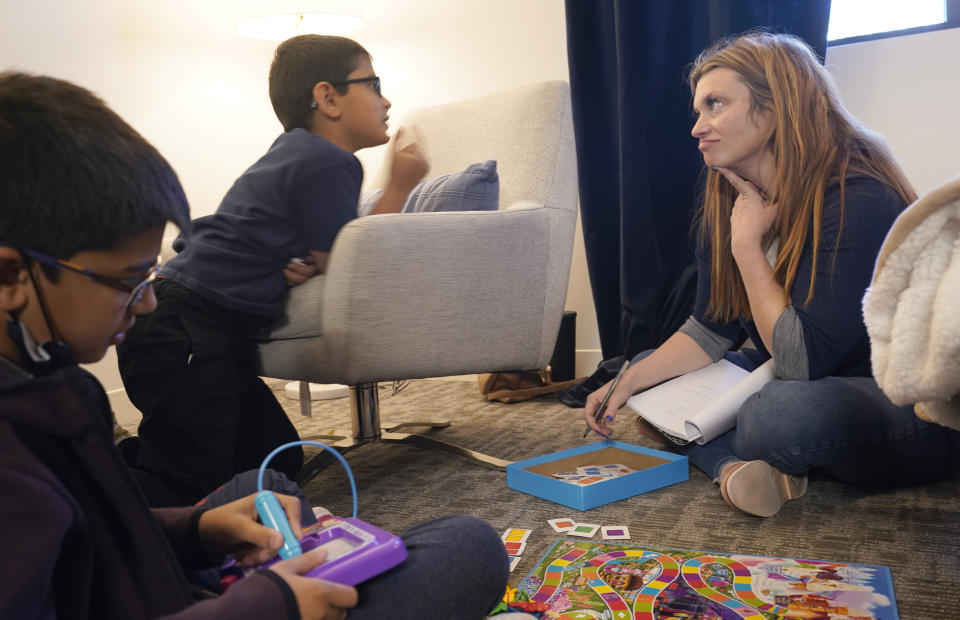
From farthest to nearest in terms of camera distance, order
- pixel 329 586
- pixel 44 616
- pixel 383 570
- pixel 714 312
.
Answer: pixel 714 312, pixel 383 570, pixel 329 586, pixel 44 616

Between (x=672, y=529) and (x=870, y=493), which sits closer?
(x=672, y=529)

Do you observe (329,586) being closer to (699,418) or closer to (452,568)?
(452,568)

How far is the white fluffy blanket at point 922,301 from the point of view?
66 cm

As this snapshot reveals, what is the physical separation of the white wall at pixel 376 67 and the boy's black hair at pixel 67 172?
220cm

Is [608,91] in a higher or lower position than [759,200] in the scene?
higher

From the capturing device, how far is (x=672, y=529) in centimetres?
146

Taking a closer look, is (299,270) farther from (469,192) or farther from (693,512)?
(693,512)

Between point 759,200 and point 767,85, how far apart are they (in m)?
0.26

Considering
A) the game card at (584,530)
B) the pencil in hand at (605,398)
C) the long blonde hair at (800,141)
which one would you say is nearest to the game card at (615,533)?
the game card at (584,530)

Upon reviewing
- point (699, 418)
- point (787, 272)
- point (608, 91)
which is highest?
point (608, 91)

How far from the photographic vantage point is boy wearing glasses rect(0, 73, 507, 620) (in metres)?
0.59

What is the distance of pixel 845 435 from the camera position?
1486 mm

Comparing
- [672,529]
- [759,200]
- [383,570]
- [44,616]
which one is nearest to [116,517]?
[44,616]

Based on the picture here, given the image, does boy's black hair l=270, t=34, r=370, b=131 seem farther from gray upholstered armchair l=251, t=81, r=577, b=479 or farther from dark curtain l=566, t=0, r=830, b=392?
dark curtain l=566, t=0, r=830, b=392
